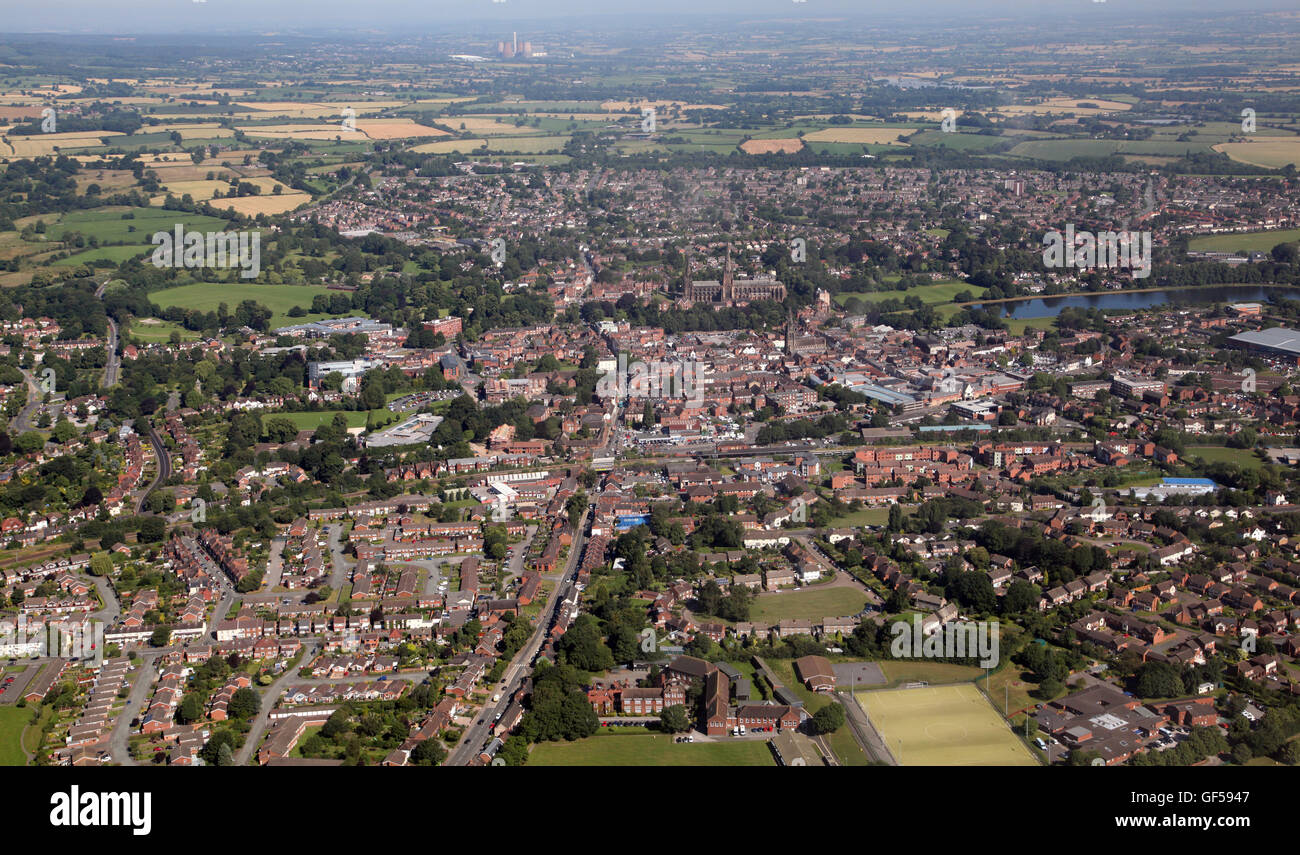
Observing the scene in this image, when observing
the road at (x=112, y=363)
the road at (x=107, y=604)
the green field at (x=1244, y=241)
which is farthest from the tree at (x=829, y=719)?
the green field at (x=1244, y=241)

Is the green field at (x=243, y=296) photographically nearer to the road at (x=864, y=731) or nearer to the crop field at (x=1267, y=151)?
the road at (x=864, y=731)

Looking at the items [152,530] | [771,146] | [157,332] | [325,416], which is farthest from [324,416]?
[771,146]

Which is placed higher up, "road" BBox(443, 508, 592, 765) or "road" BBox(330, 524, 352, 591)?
"road" BBox(330, 524, 352, 591)

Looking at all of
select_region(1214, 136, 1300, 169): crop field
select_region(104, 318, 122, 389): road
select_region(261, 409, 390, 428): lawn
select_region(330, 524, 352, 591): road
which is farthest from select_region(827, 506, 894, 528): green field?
select_region(1214, 136, 1300, 169): crop field

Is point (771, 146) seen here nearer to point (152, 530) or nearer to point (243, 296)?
point (243, 296)

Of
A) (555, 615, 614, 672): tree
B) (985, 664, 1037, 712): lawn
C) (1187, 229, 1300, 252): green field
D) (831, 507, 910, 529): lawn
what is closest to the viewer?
(985, 664, 1037, 712): lawn

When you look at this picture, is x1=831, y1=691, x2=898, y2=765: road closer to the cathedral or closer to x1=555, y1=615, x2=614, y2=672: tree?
x1=555, y1=615, x2=614, y2=672: tree
